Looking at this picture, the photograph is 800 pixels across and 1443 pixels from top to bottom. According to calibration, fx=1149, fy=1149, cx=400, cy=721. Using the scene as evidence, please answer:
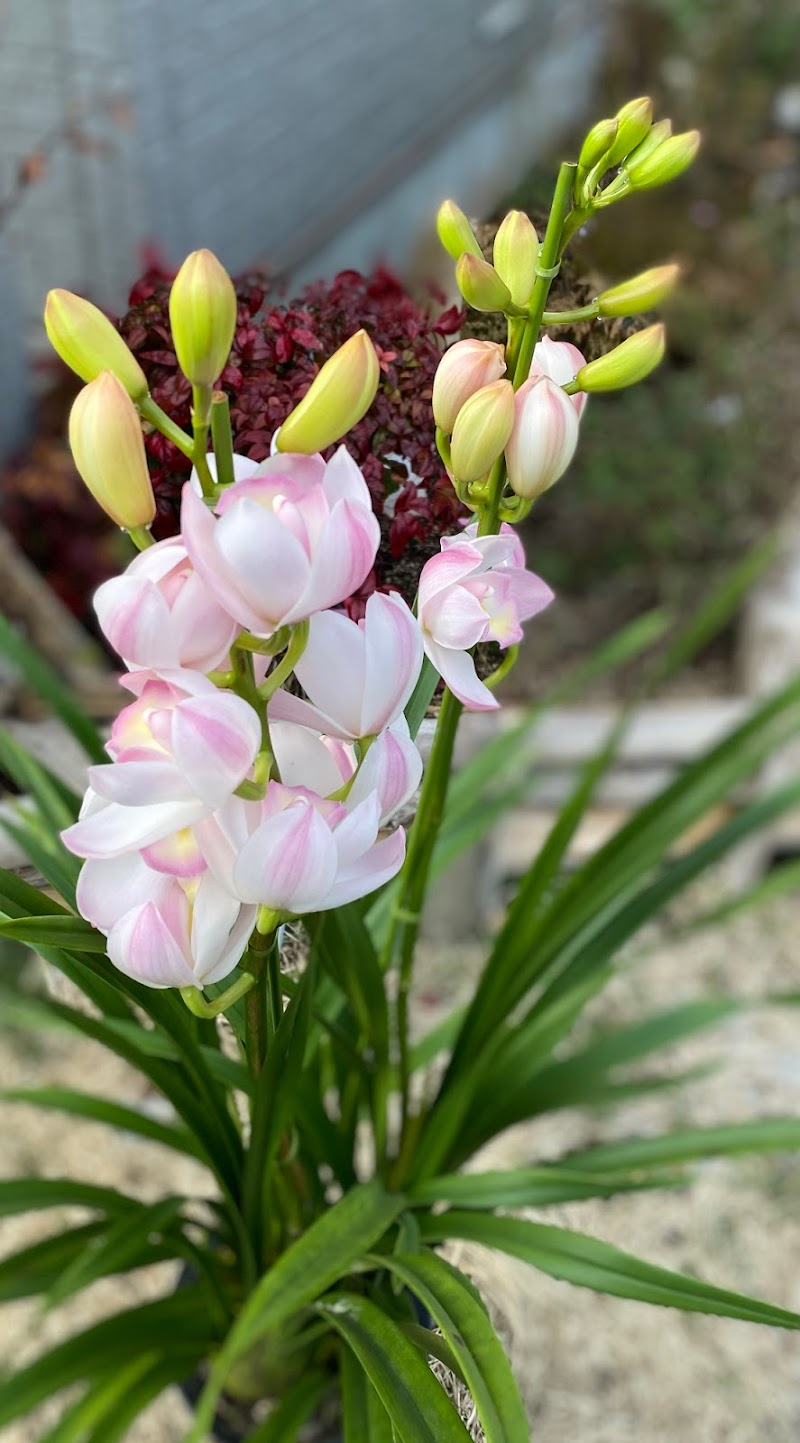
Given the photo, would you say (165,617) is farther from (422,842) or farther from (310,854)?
(422,842)

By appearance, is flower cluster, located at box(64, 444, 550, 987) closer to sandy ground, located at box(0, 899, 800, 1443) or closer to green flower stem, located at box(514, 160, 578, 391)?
green flower stem, located at box(514, 160, 578, 391)

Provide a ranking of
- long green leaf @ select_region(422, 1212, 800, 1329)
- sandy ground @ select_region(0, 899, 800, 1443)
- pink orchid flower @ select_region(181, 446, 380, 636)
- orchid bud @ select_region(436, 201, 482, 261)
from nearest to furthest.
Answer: pink orchid flower @ select_region(181, 446, 380, 636)
orchid bud @ select_region(436, 201, 482, 261)
long green leaf @ select_region(422, 1212, 800, 1329)
sandy ground @ select_region(0, 899, 800, 1443)

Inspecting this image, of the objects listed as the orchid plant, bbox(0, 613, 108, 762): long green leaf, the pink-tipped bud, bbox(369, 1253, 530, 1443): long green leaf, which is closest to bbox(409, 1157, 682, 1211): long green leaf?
the orchid plant

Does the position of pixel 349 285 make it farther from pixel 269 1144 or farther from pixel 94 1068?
pixel 94 1068

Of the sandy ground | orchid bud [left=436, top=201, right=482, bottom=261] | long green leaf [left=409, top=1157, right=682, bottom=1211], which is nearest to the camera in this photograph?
orchid bud [left=436, top=201, right=482, bottom=261]

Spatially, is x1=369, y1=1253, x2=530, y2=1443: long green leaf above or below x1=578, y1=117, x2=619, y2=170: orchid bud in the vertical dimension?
below

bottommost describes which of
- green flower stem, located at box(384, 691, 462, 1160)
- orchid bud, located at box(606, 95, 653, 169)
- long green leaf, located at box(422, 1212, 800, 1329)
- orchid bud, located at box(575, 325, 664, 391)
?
long green leaf, located at box(422, 1212, 800, 1329)

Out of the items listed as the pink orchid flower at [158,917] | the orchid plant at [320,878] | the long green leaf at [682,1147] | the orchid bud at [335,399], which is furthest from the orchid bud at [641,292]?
the long green leaf at [682,1147]

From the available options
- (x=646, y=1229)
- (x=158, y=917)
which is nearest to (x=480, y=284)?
(x=158, y=917)
